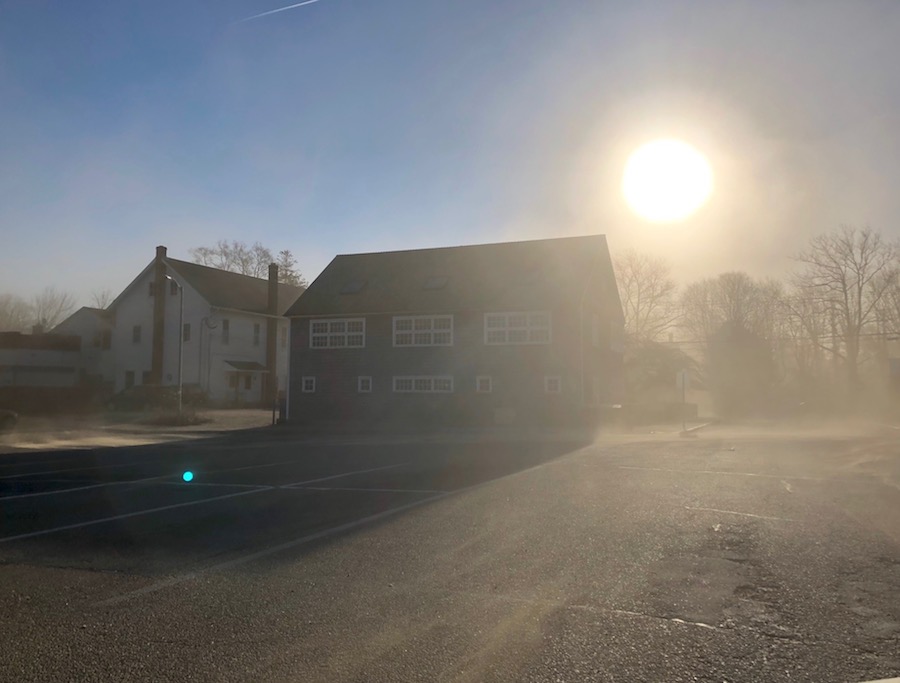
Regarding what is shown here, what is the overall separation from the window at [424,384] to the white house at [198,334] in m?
13.3

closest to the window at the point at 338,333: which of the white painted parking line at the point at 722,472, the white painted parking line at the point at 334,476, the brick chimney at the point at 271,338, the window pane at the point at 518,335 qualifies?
the window pane at the point at 518,335

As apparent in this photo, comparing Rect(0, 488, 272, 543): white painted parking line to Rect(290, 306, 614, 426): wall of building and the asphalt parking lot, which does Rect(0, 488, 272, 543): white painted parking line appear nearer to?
the asphalt parking lot

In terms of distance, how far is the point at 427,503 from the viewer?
11.9 metres

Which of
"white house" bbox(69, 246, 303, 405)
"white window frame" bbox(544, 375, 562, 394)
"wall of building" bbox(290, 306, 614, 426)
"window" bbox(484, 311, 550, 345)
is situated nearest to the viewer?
"white window frame" bbox(544, 375, 562, 394)

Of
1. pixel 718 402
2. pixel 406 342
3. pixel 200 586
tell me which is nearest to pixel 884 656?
pixel 200 586

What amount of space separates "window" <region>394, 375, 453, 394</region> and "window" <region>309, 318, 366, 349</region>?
3.06 m

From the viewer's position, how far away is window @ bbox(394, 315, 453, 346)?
39938 mm

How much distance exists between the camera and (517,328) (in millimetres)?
38719

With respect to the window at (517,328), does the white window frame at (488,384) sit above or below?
below

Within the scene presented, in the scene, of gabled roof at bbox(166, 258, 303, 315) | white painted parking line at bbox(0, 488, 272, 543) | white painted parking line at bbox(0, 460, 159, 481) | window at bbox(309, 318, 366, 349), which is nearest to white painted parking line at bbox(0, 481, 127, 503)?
white painted parking line at bbox(0, 460, 159, 481)

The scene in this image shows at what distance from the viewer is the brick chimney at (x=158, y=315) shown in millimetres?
53812

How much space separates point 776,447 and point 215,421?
26502mm

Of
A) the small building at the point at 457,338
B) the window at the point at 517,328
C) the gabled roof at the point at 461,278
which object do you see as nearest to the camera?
the small building at the point at 457,338

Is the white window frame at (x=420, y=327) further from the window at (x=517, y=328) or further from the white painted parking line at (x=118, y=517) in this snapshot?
the white painted parking line at (x=118, y=517)
